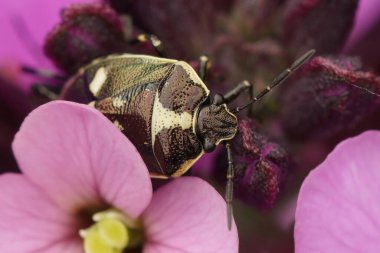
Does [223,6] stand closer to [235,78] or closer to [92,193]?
[235,78]

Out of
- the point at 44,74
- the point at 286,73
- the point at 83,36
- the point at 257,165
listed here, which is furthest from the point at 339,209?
the point at 44,74

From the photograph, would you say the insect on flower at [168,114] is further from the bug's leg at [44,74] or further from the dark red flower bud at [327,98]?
the bug's leg at [44,74]

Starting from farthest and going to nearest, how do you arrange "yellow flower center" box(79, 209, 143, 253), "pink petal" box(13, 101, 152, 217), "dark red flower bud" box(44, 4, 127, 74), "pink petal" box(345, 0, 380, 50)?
"pink petal" box(345, 0, 380, 50), "dark red flower bud" box(44, 4, 127, 74), "yellow flower center" box(79, 209, 143, 253), "pink petal" box(13, 101, 152, 217)

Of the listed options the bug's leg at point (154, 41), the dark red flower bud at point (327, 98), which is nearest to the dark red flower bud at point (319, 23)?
the dark red flower bud at point (327, 98)

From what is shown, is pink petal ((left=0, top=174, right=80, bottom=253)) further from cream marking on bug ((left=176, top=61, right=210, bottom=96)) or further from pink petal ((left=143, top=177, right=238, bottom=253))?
cream marking on bug ((left=176, top=61, right=210, bottom=96))

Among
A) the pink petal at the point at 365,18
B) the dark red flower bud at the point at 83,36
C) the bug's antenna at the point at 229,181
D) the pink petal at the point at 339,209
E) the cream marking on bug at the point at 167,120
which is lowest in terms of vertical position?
the pink petal at the point at 365,18

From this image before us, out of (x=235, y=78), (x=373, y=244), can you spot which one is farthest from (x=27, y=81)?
(x=373, y=244)

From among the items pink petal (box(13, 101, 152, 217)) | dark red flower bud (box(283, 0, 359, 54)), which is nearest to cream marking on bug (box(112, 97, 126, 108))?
pink petal (box(13, 101, 152, 217))
